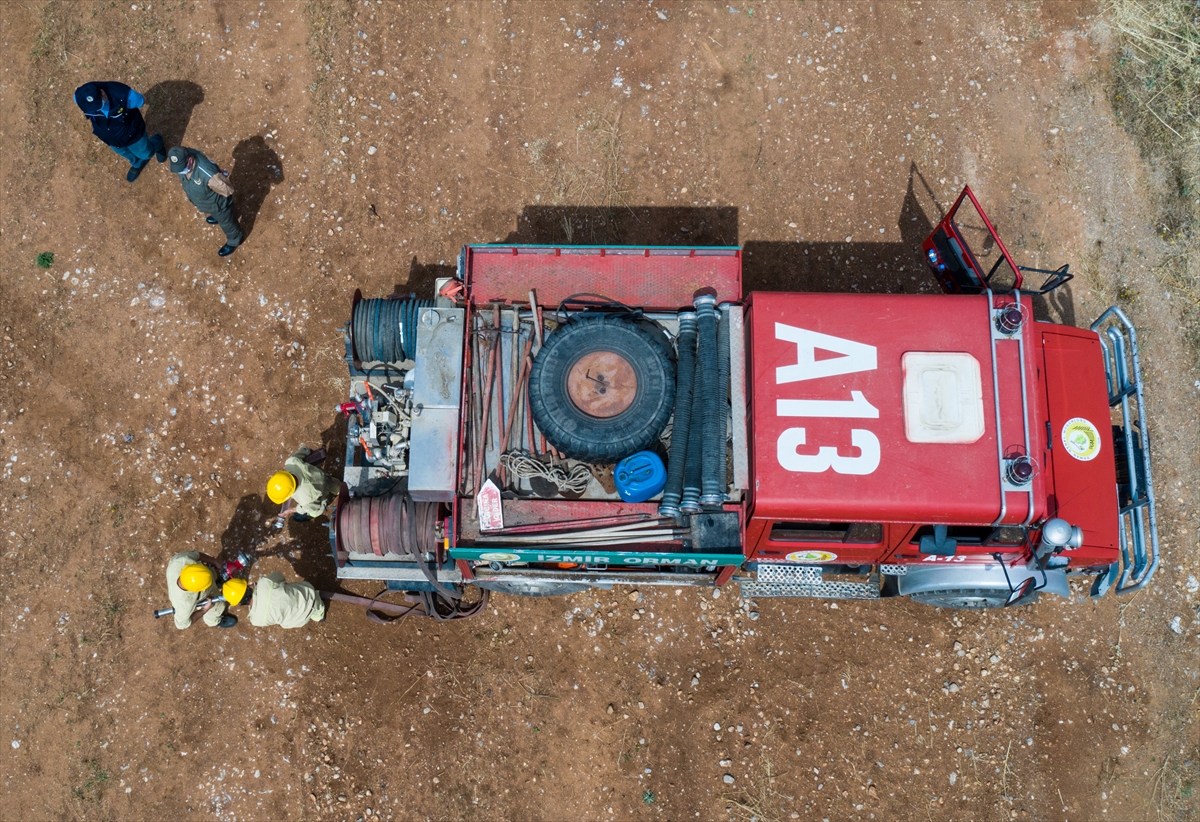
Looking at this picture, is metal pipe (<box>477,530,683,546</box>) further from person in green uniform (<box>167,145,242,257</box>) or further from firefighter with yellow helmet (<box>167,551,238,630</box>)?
person in green uniform (<box>167,145,242,257</box>)

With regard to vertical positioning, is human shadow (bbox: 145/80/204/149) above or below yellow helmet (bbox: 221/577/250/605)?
above

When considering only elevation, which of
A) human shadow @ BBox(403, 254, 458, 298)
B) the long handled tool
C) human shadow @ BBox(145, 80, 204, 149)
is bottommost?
the long handled tool

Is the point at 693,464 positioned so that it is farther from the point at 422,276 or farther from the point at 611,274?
the point at 422,276

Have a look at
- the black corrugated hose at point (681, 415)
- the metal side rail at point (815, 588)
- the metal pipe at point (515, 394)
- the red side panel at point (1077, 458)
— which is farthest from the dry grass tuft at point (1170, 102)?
the metal pipe at point (515, 394)

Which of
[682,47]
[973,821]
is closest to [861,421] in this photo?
[973,821]

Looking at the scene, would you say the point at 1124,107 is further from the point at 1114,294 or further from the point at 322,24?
the point at 322,24

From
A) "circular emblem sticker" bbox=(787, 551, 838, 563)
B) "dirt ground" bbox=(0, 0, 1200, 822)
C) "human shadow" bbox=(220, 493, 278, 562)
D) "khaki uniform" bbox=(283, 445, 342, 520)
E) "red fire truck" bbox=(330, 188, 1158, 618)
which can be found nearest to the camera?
"red fire truck" bbox=(330, 188, 1158, 618)

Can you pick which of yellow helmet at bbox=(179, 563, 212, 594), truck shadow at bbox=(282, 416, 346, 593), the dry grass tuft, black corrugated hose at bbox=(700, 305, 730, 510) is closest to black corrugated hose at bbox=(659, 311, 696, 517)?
black corrugated hose at bbox=(700, 305, 730, 510)
